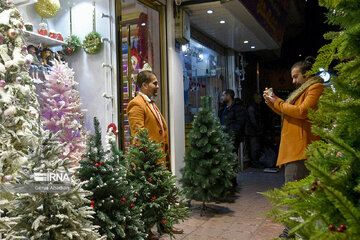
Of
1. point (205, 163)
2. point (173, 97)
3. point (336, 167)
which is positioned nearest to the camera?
point (336, 167)

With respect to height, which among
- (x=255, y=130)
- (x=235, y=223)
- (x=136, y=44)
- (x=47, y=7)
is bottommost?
(x=235, y=223)

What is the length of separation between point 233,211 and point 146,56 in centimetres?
268

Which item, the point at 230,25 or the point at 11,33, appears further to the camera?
the point at 230,25

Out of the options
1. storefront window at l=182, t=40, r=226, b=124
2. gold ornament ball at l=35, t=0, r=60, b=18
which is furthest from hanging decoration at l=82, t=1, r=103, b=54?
storefront window at l=182, t=40, r=226, b=124

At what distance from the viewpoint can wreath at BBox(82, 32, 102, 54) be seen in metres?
4.36

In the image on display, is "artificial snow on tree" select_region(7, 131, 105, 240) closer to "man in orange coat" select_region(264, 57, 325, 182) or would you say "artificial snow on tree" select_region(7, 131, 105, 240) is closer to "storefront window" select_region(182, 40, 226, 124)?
"man in orange coat" select_region(264, 57, 325, 182)

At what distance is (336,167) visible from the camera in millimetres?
943

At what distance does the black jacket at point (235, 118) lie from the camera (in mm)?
6559

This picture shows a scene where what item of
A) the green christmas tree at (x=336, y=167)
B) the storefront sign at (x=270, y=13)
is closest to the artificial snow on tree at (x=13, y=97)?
the green christmas tree at (x=336, y=167)

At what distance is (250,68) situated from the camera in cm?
1062

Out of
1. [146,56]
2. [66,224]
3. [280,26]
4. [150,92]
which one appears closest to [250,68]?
[280,26]

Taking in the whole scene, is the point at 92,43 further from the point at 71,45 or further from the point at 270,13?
the point at 270,13

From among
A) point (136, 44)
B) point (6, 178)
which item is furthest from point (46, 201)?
point (136, 44)

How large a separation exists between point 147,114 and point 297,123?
162 centimetres
